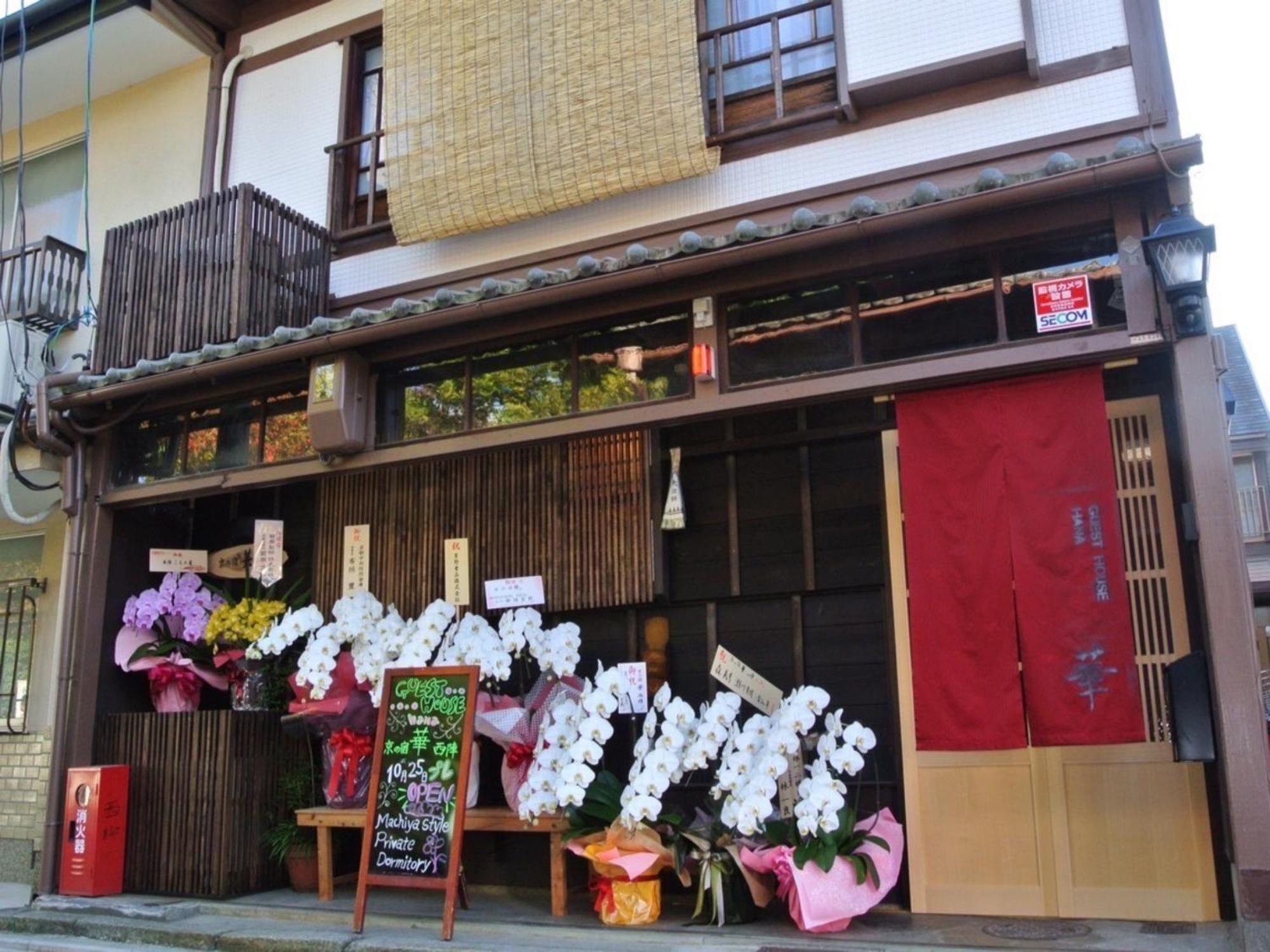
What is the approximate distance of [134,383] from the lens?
28.0 ft

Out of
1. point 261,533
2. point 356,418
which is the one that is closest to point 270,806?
point 261,533

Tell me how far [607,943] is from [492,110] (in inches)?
245

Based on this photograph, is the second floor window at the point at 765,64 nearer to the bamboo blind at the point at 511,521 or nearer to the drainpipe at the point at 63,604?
the bamboo blind at the point at 511,521

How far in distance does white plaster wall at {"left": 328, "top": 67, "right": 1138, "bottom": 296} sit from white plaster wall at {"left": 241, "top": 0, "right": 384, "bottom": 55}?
2.54 m

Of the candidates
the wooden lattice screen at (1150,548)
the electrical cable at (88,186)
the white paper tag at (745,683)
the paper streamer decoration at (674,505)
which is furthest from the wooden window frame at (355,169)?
the wooden lattice screen at (1150,548)

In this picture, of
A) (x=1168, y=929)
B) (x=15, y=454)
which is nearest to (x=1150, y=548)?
(x=1168, y=929)

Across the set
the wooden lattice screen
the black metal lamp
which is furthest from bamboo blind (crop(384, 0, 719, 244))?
the wooden lattice screen

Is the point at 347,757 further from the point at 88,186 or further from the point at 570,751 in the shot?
the point at 88,186

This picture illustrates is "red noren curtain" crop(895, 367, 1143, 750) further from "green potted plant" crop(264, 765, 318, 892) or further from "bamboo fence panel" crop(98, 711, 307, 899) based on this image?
"bamboo fence panel" crop(98, 711, 307, 899)

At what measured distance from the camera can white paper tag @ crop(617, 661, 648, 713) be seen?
7.68 metres

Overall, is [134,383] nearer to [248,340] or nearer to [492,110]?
[248,340]

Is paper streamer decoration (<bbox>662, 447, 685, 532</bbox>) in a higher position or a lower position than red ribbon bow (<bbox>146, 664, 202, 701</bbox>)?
higher

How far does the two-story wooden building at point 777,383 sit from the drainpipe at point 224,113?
36cm

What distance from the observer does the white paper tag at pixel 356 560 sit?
8.73 metres
